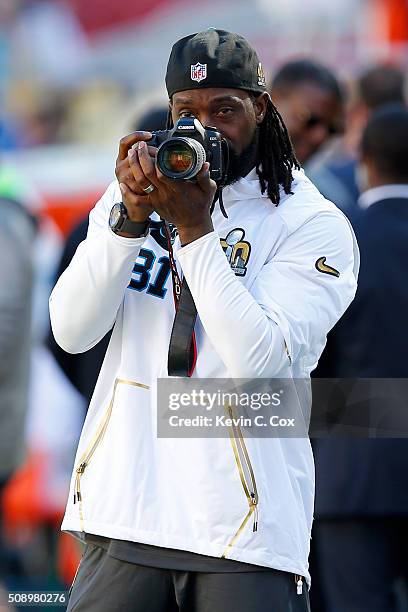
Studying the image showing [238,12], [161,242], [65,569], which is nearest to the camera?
[161,242]

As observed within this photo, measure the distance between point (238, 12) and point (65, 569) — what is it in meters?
6.09

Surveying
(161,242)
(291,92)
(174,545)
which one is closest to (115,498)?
(174,545)

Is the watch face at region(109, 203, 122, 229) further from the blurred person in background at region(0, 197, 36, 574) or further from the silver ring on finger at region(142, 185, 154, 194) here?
the blurred person in background at region(0, 197, 36, 574)

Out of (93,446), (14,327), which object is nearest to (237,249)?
(93,446)

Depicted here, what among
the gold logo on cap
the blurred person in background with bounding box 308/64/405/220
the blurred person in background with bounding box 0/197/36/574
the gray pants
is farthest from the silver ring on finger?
the blurred person in background with bounding box 0/197/36/574

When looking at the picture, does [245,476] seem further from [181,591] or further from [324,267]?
[324,267]

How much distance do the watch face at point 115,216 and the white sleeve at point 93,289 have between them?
16 mm

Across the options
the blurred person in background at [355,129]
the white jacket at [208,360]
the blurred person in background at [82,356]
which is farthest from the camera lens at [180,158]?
the blurred person in background at [355,129]

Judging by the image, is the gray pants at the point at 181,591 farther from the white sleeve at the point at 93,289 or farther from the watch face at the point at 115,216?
the watch face at the point at 115,216

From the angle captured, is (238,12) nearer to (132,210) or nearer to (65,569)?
(65,569)

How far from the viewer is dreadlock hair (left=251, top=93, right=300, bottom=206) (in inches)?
104

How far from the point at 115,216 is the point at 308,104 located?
237cm

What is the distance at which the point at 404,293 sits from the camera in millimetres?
3887

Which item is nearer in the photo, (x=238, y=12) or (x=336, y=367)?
(x=336, y=367)
